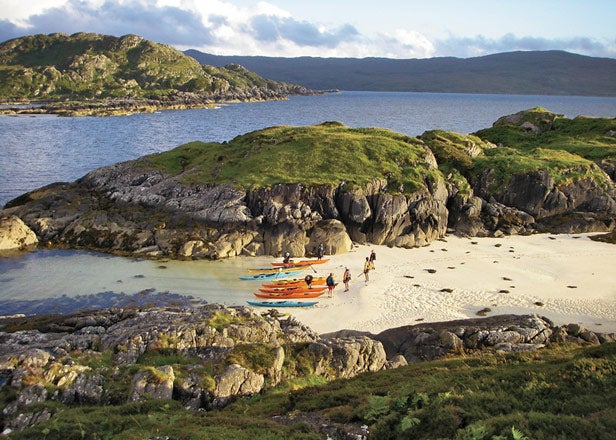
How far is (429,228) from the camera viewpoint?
175 feet

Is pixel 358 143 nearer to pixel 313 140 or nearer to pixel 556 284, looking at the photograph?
pixel 313 140

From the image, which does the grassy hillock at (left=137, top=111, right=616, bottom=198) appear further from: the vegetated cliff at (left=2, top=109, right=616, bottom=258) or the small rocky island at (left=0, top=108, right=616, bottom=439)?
the small rocky island at (left=0, top=108, right=616, bottom=439)

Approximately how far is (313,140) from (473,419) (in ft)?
174

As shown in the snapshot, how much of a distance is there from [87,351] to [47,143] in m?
111

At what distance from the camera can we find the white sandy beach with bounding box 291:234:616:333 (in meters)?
35.1

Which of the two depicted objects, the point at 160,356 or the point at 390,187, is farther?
the point at 390,187

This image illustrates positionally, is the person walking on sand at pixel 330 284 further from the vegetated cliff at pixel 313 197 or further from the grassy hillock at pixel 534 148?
the grassy hillock at pixel 534 148

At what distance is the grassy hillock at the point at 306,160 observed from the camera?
5622 cm

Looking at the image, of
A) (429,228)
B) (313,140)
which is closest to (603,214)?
(429,228)

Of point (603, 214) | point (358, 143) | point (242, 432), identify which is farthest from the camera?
point (358, 143)

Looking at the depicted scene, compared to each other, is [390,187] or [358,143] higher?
[358,143]

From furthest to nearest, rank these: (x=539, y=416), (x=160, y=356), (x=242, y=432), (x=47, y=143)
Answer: (x=47, y=143)
(x=160, y=356)
(x=242, y=432)
(x=539, y=416)

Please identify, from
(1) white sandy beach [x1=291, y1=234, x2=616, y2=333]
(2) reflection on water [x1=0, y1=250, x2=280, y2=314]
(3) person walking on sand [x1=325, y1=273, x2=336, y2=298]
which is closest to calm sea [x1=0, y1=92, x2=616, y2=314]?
(2) reflection on water [x1=0, y1=250, x2=280, y2=314]

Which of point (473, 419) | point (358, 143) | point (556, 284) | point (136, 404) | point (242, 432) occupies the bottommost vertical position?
point (556, 284)
